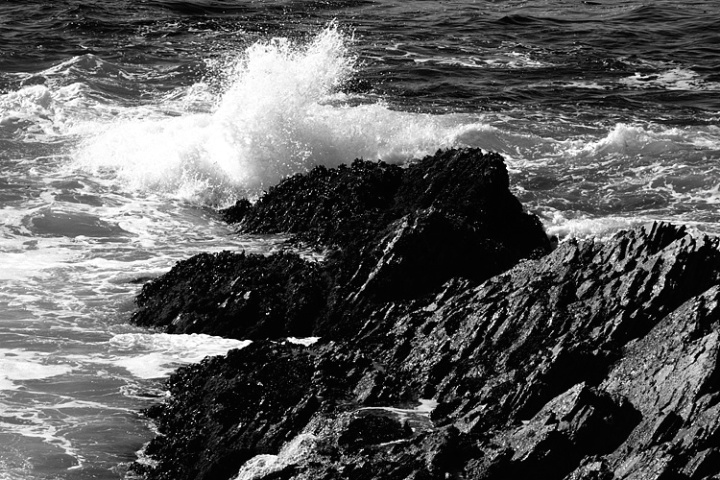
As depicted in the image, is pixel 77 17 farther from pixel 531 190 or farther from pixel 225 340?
pixel 225 340

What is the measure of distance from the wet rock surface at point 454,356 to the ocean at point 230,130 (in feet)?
2.66

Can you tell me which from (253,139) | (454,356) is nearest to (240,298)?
(454,356)

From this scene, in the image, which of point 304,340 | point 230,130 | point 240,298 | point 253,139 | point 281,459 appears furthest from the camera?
point 230,130

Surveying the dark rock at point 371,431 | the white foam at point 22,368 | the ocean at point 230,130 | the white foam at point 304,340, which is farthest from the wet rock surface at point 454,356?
the white foam at point 22,368

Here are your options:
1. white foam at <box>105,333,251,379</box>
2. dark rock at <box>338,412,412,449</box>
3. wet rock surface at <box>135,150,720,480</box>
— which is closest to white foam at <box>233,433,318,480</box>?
wet rock surface at <box>135,150,720,480</box>

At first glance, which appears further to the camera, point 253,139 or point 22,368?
point 253,139

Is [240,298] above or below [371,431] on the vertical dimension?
below

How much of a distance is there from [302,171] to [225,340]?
6869 millimetres

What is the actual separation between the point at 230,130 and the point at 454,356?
10.2 metres

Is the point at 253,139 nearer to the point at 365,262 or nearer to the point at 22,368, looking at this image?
Result: the point at 365,262

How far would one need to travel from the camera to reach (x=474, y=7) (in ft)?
109

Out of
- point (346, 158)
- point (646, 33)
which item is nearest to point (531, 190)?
point (346, 158)

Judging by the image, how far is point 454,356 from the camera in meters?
10.4

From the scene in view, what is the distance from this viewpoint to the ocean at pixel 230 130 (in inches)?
480
